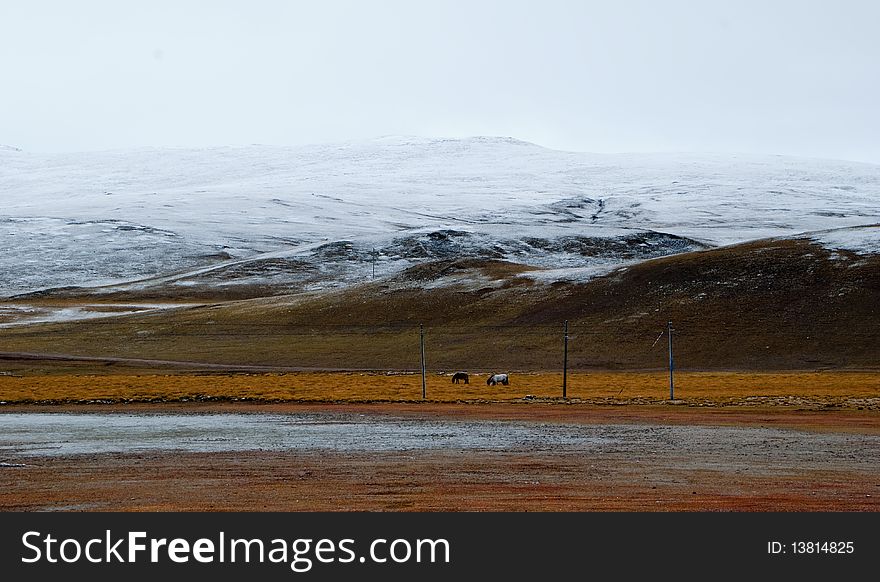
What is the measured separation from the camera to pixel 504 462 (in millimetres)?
26484

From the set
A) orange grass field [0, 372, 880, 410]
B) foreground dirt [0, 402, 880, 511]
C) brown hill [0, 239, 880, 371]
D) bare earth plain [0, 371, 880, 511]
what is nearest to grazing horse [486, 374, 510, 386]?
orange grass field [0, 372, 880, 410]

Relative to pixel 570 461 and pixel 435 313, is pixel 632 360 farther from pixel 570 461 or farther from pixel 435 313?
pixel 570 461

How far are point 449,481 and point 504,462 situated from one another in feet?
12.5

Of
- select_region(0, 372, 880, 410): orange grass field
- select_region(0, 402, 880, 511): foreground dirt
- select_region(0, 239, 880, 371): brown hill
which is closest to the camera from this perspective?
select_region(0, 402, 880, 511): foreground dirt

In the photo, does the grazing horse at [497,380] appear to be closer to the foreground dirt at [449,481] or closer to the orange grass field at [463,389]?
the orange grass field at [463,389]

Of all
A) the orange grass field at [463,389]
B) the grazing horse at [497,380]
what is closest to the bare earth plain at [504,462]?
the orange grass field at [463,389]

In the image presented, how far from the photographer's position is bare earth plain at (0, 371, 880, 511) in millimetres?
19969

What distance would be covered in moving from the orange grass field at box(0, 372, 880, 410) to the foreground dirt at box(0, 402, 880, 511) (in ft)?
70.1

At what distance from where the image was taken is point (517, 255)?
650 feet

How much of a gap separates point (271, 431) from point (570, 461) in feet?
42.8

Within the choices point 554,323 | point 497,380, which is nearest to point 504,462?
point 497,380

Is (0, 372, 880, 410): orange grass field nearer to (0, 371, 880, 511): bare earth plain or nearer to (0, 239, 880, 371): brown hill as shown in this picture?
(0, 371, 880, 511): bare earth plain

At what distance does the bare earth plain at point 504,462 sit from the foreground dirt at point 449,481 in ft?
0.15

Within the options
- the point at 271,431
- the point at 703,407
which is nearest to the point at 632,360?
the point at 703,407
